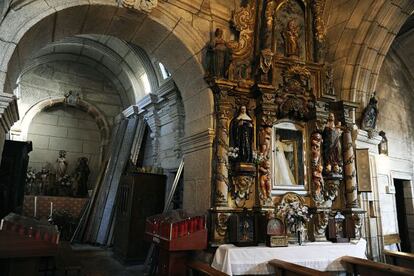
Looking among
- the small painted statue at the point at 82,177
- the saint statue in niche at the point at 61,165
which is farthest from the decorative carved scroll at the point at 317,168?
the saint statue in niche at the point at 61,165

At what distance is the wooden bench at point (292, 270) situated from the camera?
11.0ft

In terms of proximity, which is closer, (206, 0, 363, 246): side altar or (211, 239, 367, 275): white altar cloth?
(211, 239, 367, 275): white altar cloth

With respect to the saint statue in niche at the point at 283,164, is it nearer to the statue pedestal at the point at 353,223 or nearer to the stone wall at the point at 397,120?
the statue pedestal at the point at 353,223

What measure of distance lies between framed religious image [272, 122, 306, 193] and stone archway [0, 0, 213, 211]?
1.09 m

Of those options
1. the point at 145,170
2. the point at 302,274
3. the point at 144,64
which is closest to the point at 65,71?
the point at 144,64

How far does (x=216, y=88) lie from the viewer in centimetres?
455

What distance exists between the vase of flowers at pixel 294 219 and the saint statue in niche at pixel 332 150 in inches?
33.6

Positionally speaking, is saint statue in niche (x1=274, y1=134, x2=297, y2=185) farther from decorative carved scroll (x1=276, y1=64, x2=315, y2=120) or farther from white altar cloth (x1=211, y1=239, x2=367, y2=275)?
white altar cloth (x1=211, y1=239, x2=367, y2=275)

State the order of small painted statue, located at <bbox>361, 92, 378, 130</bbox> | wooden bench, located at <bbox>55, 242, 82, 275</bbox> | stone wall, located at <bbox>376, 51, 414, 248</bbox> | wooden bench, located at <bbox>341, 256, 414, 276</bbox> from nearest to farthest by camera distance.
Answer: wooden bench, located at <bbox>341, 256, 414, 276</bbox> < wooden bench, located at <bbox>55, 242, 82, 275</bbox> < small painted statue, located at <bbox>361, 92, 378, 130</bbox> < stone wall, located at <bbox>376, 51, 414, 248</bbox>

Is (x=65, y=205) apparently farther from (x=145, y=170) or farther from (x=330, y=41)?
(x=330, y=41)

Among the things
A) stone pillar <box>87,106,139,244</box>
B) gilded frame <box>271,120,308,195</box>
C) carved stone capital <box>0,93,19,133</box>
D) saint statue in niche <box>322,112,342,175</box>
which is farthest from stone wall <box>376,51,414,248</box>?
carved stone capital <box>0,93,19,133</box>

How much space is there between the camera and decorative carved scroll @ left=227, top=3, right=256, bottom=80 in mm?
4773

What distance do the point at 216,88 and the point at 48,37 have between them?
2.40 metres

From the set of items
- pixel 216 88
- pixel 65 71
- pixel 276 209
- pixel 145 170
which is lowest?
pixel 276 209
